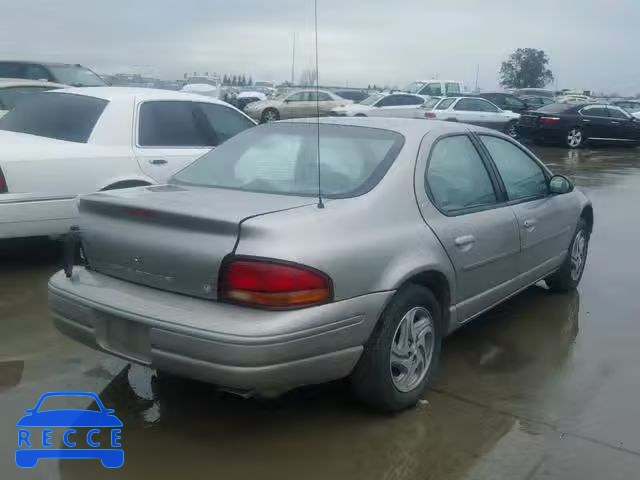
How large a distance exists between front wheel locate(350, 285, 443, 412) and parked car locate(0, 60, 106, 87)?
11.2 meters

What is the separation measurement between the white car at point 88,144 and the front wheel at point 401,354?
3150 millimetres

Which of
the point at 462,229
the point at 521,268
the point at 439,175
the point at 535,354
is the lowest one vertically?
the point at 535,354

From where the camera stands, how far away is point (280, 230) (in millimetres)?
2996

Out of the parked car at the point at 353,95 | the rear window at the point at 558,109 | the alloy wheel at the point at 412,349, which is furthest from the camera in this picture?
the parked car at the point at 353,95

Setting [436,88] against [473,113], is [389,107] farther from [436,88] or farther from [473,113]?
[436,88]

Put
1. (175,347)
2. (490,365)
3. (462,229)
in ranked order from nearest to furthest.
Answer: (175,347), (462,229), (490,365)

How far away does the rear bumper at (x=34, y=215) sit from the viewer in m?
5.23

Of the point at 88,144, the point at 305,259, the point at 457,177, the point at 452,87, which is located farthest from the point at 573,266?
the point at 452,87

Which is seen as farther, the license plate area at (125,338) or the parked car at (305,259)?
the license plate area at (125,338)

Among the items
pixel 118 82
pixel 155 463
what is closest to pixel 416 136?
pixel 155 463

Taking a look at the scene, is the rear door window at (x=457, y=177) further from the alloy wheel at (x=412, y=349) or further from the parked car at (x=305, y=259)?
the alloy wheel at (x=412, y=349)

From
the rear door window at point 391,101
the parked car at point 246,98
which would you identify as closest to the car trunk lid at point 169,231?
the rear door window at point 391,101

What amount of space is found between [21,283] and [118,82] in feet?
40.0

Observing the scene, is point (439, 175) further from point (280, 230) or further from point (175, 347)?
point (175, 347)
